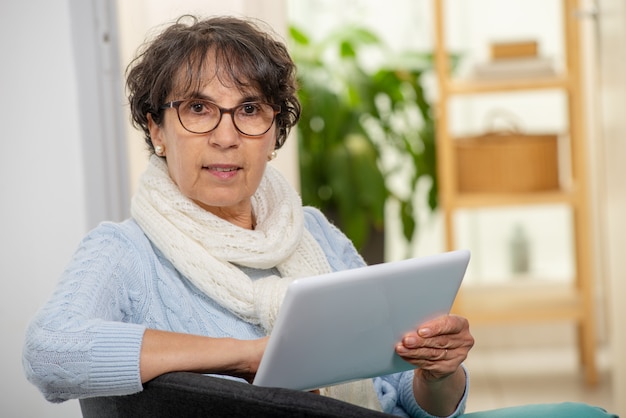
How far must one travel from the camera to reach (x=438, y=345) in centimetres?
134

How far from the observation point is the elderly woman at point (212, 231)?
1.39 meters

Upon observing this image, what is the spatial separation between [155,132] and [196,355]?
1.46 ft

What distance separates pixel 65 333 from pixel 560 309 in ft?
8.96

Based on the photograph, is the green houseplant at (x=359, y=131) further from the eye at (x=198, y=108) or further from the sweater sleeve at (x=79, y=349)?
the sweater sleeve at (x=79, y=349)

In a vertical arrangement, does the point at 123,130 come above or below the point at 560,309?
above

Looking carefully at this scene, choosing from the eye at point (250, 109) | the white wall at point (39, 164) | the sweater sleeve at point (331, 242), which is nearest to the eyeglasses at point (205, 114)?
the eye at point (250, 109)

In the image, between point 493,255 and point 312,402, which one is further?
point 493,255

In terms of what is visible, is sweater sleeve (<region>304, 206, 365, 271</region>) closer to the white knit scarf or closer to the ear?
the white knit scarf

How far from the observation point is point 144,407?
4.01 ft

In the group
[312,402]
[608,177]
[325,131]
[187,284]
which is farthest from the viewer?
[325,131]

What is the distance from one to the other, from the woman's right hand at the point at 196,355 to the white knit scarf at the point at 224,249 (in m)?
0.19

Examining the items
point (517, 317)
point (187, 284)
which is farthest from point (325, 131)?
point (187, 284)

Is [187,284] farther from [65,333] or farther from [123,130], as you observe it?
[123,130]

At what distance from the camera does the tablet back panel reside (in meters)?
1.14
